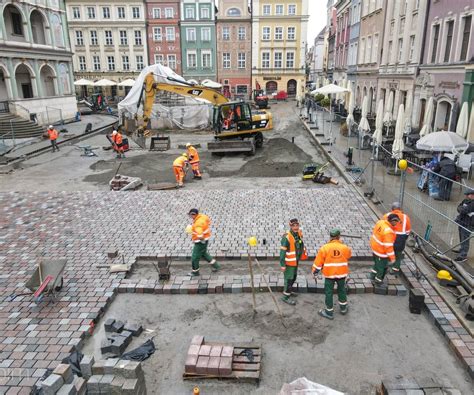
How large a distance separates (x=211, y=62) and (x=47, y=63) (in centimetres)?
2582

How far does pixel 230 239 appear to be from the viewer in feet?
33.8

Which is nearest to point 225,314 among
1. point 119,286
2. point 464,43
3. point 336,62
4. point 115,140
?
point 119,286

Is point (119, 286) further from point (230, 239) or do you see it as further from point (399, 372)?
point (399, 372)

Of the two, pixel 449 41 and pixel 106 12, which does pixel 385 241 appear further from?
pixel 106 12

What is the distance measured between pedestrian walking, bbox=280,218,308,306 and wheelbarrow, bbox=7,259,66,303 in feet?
14.0

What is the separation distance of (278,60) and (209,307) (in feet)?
170

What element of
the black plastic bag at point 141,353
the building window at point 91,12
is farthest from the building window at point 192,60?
the black plastic bag at point 141,353

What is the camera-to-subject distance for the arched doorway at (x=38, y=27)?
30.6m

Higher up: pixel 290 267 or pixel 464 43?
Result: pixel 464 43

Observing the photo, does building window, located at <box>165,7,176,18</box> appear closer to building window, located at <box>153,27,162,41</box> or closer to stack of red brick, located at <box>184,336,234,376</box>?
building window, located at <box>153,27,162,41</box>

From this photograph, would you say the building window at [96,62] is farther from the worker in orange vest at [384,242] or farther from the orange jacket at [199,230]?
the worker in orange vest at [384,242]

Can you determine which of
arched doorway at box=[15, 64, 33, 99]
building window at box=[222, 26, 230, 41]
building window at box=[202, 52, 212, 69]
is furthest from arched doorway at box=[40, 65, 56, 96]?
building window at box=[222, 26, 230, 41]

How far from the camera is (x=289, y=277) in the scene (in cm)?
751

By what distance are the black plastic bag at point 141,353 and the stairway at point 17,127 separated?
75.0 feet
